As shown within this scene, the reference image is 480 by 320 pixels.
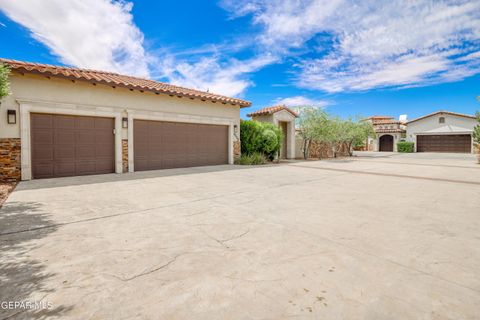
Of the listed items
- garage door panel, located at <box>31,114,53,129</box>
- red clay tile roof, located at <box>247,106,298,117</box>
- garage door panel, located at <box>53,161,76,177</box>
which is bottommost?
garage door panel, located at <box>53,161,76,177</box>

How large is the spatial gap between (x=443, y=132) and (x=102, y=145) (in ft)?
131

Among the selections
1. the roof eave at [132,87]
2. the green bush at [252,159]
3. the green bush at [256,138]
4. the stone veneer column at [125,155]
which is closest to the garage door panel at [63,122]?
the roof eave at [132,87]

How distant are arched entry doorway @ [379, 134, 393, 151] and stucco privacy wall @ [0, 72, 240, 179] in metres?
35.4

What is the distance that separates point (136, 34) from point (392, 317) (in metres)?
15.0

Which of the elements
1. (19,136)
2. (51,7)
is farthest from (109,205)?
(51,7)

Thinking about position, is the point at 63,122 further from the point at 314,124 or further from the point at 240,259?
the point at 314,124

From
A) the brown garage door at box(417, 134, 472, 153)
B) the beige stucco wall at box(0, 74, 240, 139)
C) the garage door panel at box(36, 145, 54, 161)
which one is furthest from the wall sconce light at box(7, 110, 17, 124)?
the brown garage door at box(417, 134, 472, 153)

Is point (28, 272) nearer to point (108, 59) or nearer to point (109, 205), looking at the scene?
point (109, 205)

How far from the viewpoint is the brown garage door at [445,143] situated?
3061cm

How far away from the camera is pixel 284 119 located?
18750mm

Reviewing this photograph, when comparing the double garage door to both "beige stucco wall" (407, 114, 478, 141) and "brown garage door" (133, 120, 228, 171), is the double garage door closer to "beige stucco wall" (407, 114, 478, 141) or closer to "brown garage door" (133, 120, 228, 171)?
"brown garage door" (133, 120, 228, 171)

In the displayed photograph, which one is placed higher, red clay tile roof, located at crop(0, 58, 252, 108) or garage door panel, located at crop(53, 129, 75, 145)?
red clay tile roof, located at crop(0, 58, 252, 108)

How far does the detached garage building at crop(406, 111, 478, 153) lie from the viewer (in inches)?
1200

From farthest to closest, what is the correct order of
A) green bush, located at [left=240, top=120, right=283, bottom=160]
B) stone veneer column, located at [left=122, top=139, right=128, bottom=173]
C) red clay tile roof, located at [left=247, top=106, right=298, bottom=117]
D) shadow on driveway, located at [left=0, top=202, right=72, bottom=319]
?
1. red clay tile roof, located at [left=247, top=106, right=298, bottom=117]
2. green bush, located at [left=240, top=120, right=283, bottom=160]
3. stone veneer column, located at [left=122, top=139, right=128, bottom=173]
4. shadow on driveway, located at [left=0, top=202, right=72, bottom=319]
